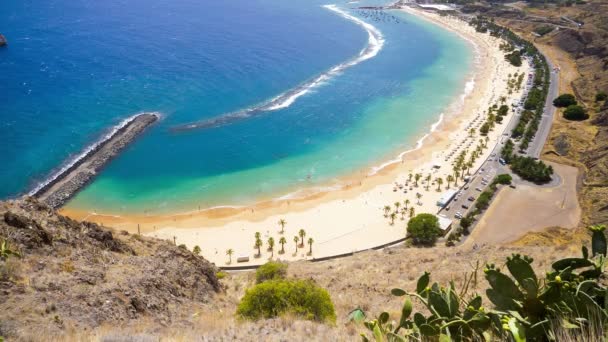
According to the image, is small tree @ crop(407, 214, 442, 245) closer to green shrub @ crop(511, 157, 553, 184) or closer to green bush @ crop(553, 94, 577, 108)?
green shrub @ crop(511, 157, 553, 184)

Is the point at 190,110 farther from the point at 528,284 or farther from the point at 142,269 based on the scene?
the point at 528,284

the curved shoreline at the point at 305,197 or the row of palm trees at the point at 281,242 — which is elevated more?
the curved shoreline at the point at 305,197

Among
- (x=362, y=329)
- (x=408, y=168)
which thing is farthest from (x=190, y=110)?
(x=362, y=329)

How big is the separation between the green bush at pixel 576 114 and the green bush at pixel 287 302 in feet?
232

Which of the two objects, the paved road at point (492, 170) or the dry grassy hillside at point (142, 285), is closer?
the dry grassy hillside at point (142, 285)

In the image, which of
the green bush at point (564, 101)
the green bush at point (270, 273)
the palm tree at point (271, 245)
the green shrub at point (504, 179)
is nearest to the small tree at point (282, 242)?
the palm tree at point (271, 245)

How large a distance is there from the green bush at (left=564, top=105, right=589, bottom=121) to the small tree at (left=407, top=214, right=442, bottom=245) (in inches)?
→ 1835

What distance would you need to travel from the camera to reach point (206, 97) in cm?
8181

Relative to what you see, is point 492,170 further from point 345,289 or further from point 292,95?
point 292,95

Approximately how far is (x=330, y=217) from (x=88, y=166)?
36643 mm

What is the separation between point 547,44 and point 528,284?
136 meters

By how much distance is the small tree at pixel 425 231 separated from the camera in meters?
41.9

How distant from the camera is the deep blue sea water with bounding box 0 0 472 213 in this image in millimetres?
57062

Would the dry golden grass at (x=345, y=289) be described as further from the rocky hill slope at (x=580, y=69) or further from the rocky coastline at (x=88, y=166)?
the rocky coastline at (x=88, y=166)
